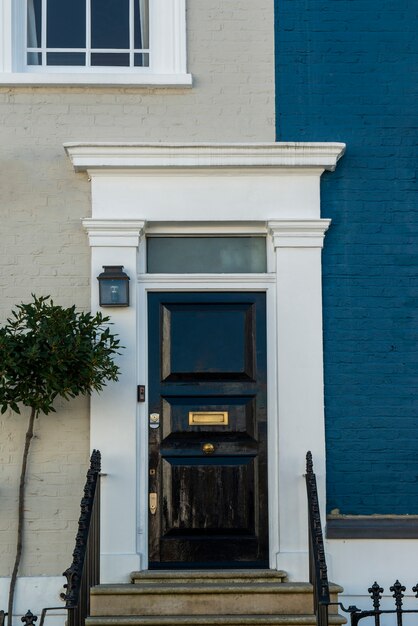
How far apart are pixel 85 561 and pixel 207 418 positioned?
1540 mm

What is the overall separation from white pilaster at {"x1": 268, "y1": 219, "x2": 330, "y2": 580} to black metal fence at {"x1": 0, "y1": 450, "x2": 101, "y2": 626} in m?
1.24

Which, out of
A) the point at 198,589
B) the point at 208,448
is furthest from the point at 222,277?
the point at 198,589

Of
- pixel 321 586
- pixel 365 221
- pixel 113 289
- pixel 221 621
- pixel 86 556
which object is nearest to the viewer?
pixel 321 586

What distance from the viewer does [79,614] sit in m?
6.27

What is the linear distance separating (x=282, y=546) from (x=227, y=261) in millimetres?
2005

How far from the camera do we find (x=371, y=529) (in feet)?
24.3

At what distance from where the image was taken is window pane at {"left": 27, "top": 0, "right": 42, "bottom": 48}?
8113 mm

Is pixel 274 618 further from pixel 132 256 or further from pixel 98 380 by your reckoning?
pixel 132 256

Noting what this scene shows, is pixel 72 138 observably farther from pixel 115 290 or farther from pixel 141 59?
pixel 115 290

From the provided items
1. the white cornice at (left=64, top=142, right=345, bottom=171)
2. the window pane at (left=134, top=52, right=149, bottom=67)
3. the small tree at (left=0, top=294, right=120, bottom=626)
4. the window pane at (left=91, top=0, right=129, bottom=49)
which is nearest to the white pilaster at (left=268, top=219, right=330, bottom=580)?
the white cornice at (left=64, top=142, right=345, bottom=171)

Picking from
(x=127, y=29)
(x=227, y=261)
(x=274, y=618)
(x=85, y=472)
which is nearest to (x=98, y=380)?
(x=85, y=472)

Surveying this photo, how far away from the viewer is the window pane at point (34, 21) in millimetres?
8113

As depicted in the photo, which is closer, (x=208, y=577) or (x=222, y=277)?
(x=208, y=577)

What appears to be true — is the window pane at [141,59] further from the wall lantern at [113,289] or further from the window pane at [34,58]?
the wall lantern at [113,289]
